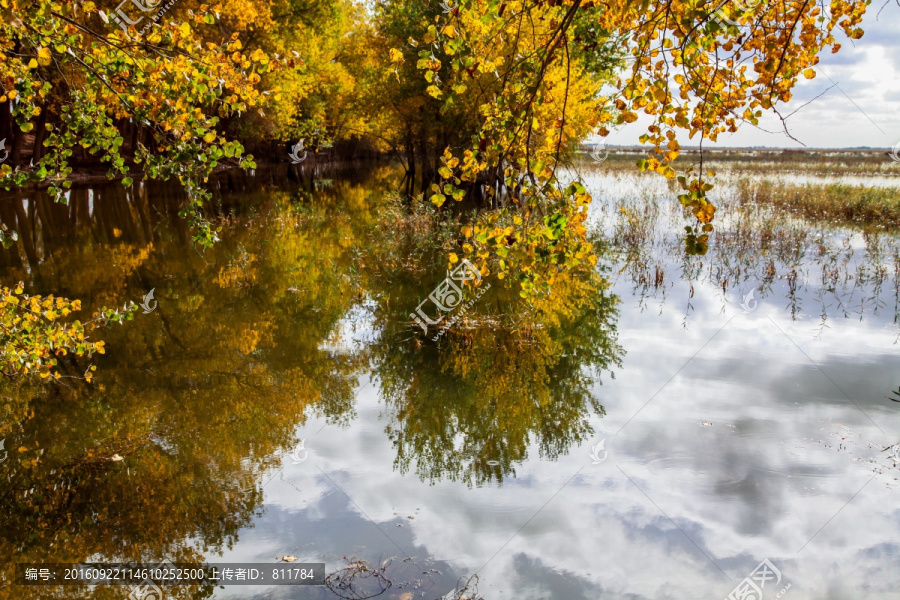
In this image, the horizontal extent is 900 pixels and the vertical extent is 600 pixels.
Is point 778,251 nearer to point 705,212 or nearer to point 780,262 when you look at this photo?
point 780,262

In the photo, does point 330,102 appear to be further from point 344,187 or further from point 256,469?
point 256,469

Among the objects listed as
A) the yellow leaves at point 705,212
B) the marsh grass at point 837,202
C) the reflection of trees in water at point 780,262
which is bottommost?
the reflection of trees in water at point 780,262

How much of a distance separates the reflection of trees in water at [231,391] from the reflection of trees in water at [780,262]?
262cm

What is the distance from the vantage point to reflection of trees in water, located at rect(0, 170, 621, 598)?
640 centimetres

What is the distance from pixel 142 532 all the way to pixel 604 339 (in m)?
7.94

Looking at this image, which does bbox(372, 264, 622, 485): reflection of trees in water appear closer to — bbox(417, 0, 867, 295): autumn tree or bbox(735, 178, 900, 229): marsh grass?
bbox(417, 0, 867, 295): autumn tree

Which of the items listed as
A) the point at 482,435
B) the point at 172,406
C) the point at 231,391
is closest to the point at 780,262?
the point at 482,435

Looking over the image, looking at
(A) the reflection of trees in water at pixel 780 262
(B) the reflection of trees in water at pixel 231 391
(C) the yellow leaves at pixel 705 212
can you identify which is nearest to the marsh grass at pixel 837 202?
(A) the reflection of trees in water at pixel 780 262

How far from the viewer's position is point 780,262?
1719cm

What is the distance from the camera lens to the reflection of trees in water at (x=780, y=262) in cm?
1428

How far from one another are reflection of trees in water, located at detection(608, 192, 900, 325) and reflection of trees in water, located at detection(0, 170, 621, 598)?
262cm

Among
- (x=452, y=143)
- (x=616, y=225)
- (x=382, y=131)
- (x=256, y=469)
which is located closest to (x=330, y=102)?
(x=382, y=131)

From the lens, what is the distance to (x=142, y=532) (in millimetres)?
6094

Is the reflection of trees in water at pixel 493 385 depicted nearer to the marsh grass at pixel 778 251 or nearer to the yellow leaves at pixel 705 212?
the marsh grass at pixel 778 251
